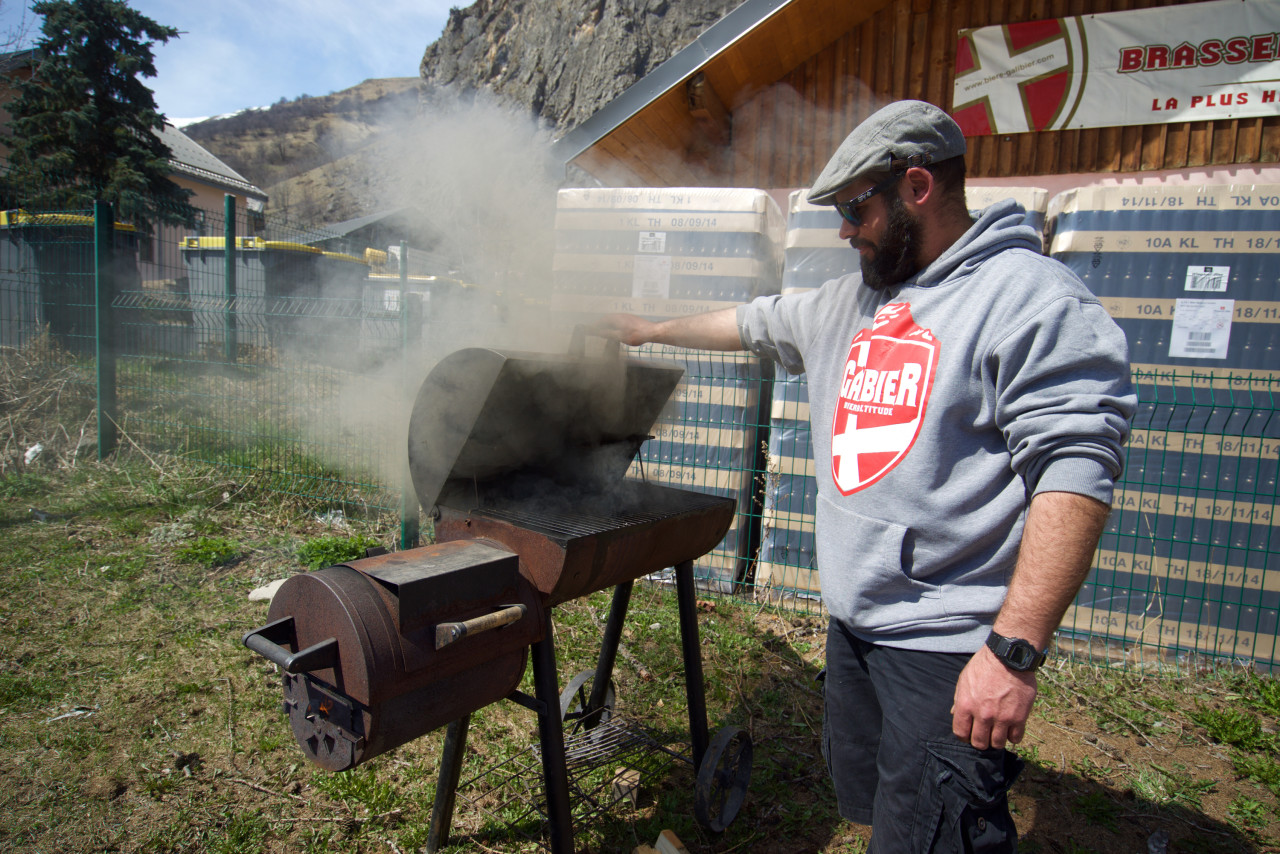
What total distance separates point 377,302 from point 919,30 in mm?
5010

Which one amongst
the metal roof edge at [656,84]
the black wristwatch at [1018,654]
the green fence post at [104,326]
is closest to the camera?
the black wristwatch at [1018,654]

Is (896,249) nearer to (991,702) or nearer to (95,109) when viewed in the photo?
(991,702)

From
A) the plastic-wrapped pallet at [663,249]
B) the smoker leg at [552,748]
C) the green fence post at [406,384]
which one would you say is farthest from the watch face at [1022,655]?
the green fence post at [406,384]

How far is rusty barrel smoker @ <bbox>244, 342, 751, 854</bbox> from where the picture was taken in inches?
60.4

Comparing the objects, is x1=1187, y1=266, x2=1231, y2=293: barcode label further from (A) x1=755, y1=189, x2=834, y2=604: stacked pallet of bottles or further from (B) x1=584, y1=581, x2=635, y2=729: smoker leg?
(B) x1=584, y1=581, x2=635, y2=729: smoker leg

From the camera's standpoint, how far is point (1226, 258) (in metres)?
3.72

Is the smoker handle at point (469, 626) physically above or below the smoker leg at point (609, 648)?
above

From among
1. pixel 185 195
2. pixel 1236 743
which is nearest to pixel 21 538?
pixel 1236 743

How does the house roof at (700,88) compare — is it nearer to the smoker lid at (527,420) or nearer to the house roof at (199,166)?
the smoker lid at (527,420)

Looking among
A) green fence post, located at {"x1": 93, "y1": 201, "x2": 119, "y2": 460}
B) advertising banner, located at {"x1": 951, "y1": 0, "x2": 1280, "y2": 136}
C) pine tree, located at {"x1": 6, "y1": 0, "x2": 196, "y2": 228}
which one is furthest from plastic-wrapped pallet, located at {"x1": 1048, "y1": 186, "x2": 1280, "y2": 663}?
pine tree, located at {"x1": 6, "y1": 0, "x2": 196, "y2": 228}

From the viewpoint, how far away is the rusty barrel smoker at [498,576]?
A: 1.53m

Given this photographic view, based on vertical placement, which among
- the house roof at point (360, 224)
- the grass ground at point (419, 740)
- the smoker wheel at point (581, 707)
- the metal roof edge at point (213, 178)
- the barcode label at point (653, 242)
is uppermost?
the metal roof edge at point (213, 178)

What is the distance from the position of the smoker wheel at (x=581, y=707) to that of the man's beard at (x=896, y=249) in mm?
2100

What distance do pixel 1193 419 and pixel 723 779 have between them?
3.42 metres
